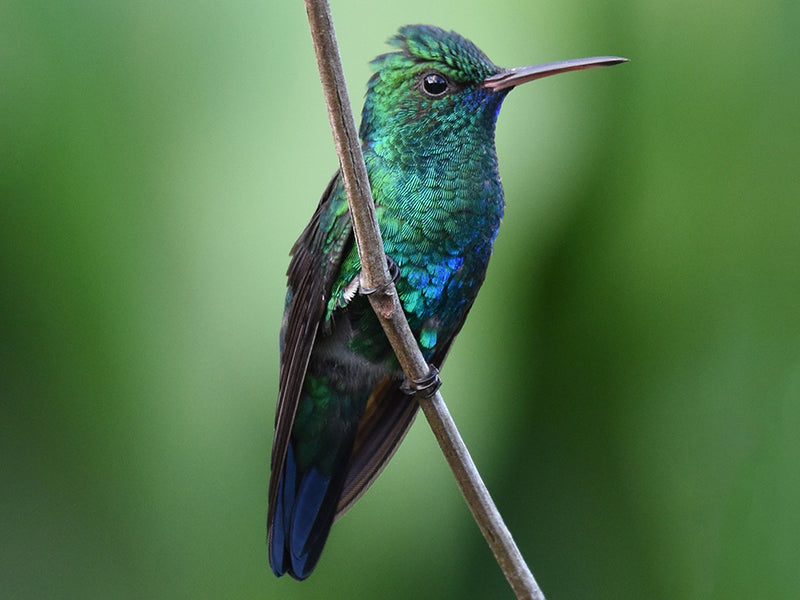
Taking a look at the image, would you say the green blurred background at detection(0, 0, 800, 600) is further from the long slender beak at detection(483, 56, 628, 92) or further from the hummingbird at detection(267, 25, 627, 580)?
the long slender beak at detection(483, 56, 628, 92)

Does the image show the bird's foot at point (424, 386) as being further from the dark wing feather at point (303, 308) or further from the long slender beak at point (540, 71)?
the long slender beak at point (540, 71)

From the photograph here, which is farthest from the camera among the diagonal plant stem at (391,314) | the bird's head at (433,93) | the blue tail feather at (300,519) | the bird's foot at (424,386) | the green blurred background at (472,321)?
the green blurred background at (472,321)

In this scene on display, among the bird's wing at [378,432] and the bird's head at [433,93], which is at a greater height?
the bird's head at [433,93]

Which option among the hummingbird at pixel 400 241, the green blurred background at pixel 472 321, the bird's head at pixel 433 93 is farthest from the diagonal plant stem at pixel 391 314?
the green blurred background at pixel 472 321

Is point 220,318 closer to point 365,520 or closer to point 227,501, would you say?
point 227,501

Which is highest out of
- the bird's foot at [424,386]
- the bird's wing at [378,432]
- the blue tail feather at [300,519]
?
the bird's foot at [424,386]

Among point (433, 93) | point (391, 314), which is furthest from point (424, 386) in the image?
point (433, 93)
